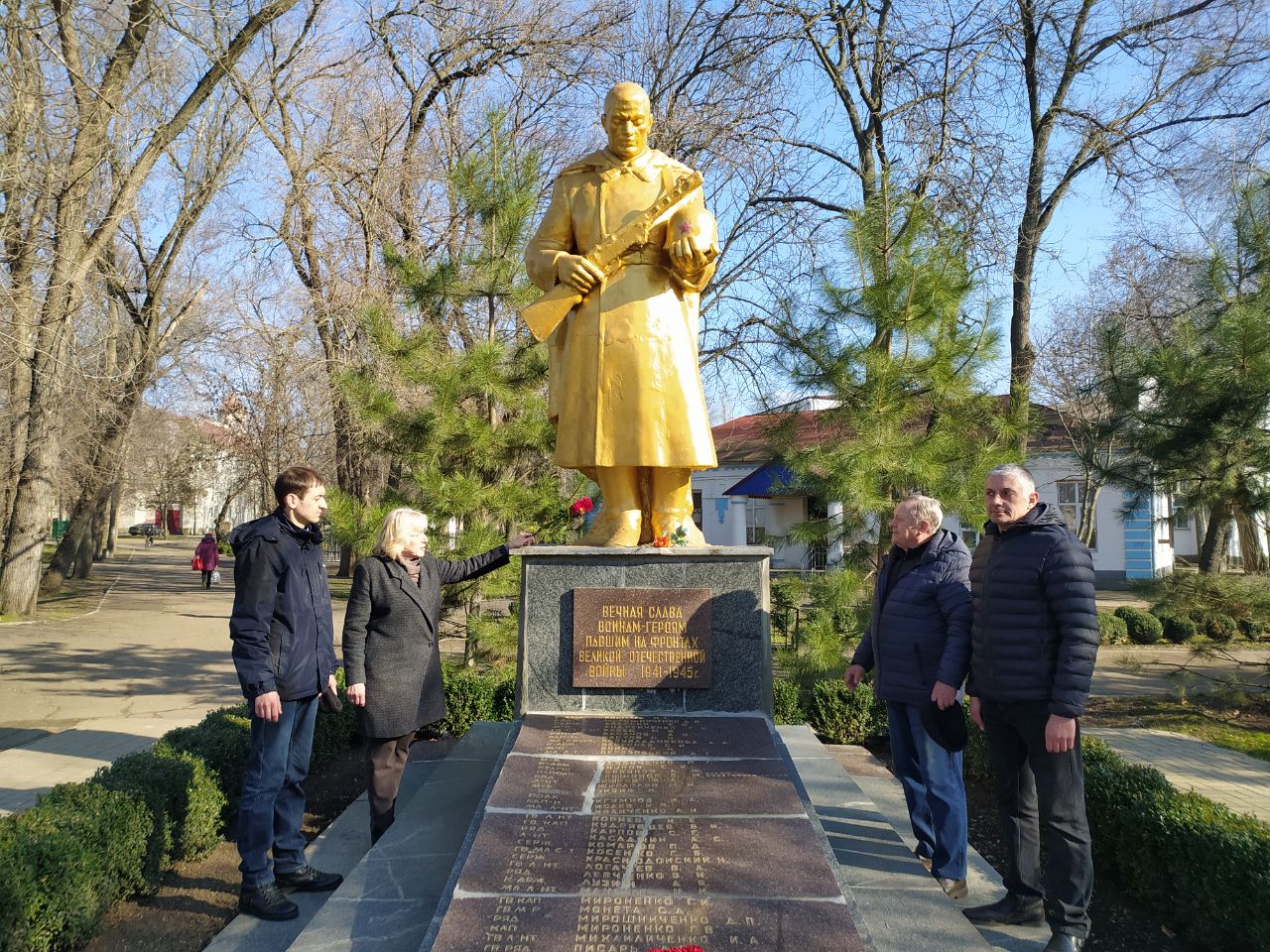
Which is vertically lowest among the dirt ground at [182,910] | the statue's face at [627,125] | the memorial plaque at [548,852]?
the dirt ground at [182,910]

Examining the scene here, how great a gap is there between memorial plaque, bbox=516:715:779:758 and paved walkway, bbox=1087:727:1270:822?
344cm

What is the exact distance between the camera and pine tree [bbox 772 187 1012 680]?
6.20 metres

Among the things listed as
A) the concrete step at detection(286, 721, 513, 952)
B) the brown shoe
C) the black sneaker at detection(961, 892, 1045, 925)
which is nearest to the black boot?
the black sneaker at detection(961, 892, 1045, 925)

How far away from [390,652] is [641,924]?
177 cm

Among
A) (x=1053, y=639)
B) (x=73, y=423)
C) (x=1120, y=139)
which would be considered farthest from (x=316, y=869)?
(x=73, y=423)

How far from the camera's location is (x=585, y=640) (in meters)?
4.16

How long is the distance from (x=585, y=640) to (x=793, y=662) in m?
2.81

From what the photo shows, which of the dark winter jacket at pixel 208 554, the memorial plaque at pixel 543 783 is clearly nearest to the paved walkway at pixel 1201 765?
the memorial plaque at pixel 543 783

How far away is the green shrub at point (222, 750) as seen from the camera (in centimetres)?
480

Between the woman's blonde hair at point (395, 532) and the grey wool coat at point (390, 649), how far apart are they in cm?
5

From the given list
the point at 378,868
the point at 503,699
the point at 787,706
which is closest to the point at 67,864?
the point at 378,868

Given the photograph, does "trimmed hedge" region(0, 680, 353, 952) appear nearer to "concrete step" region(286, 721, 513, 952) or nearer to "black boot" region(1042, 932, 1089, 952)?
"concrete step" region(286, 721, 513, 952)

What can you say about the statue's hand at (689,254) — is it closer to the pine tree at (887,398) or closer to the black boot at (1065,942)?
the pine tree at (887,398)

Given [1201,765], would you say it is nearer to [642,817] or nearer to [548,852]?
[642,817]
